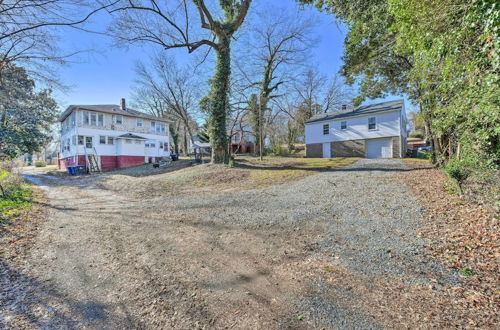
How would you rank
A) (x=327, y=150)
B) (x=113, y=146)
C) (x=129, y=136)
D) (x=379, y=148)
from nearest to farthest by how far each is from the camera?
(x=379, y=148) < (x=113, y=146) < (x=129, y=136) < (x=327, y=150)

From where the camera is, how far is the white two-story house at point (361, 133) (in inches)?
836

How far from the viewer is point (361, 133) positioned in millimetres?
22938

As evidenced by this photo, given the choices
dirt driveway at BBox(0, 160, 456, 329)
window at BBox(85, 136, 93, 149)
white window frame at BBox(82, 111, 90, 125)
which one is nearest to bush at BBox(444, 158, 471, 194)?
dirt driveway at BBox(0, 160, 456, 329)

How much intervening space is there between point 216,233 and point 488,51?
19.7 feet

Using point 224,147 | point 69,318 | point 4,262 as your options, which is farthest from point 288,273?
point 224,147

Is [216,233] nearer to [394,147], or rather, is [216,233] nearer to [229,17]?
[229,17]

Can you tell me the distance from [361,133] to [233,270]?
23.5m

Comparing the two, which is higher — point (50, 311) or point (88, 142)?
point (88, 142)

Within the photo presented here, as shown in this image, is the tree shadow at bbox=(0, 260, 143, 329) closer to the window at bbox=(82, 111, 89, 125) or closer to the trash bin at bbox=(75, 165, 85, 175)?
the trash bin at bbox=(75, 165, 85, 175)

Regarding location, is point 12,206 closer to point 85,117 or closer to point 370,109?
point 85,117

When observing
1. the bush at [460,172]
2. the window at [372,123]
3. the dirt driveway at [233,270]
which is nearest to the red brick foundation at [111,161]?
the dirt driveway at [233,270]

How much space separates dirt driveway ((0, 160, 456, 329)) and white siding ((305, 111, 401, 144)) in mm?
18139

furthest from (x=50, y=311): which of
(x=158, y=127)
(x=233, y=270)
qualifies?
(x=158, y=127)

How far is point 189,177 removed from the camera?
1184cm
